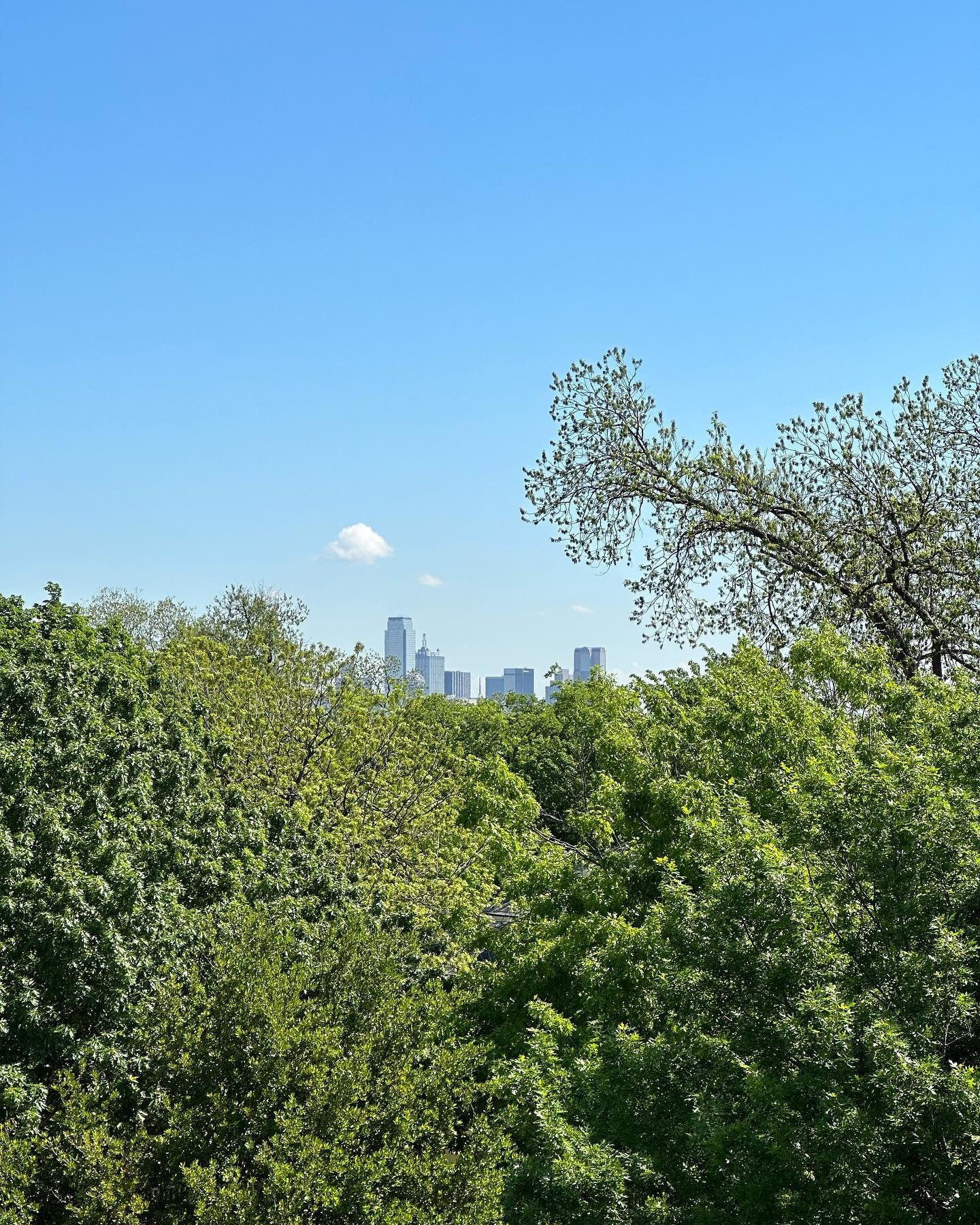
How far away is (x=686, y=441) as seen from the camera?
62.4 ft

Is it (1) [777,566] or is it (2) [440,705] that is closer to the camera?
(1) [777,566]

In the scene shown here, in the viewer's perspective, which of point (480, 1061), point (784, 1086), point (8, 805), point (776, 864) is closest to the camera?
point (784, 1086)

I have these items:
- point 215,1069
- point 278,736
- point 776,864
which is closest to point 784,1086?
point 776,864

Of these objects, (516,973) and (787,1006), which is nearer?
(787,1006)

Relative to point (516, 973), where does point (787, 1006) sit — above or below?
above

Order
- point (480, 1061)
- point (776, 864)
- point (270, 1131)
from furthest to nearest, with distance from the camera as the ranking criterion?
point (480, 1061), point (270, 1131), point (776, 864)

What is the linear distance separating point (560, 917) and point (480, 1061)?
8.21 ft

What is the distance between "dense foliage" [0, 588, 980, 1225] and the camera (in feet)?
29.0

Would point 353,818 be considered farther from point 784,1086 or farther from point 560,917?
point 784,1086

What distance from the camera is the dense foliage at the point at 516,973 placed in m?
8.84

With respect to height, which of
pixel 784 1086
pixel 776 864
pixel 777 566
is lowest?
pixel 784 1086

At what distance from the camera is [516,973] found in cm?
1572

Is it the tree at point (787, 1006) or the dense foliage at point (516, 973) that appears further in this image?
the dense foliage at point (516, 973)

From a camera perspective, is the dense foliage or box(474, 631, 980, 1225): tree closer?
box(474, 631, 980, 1225): tree
